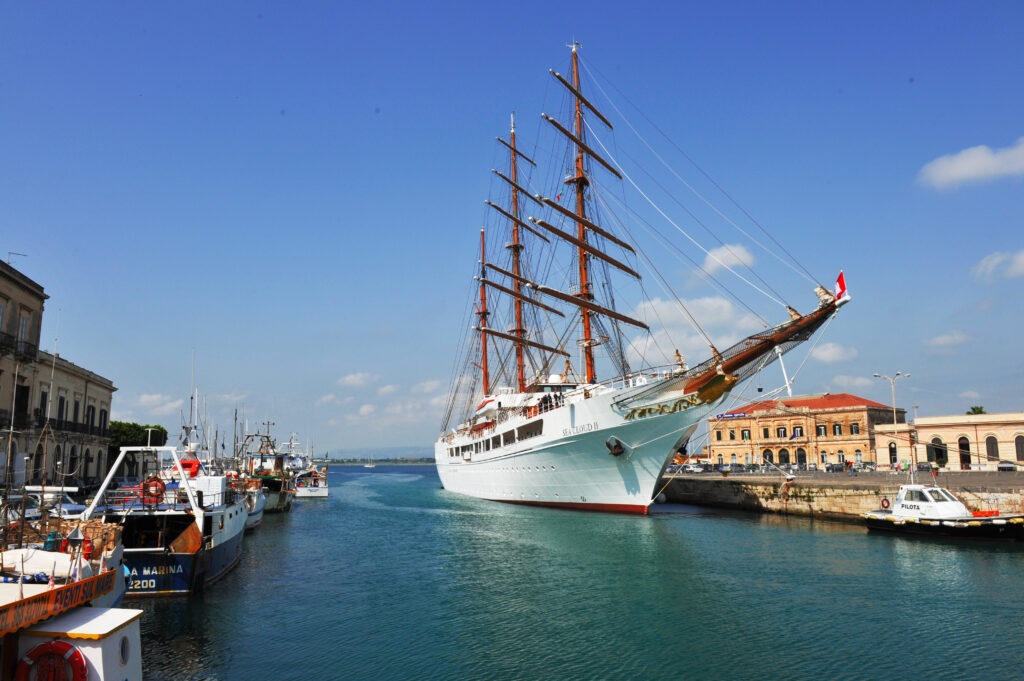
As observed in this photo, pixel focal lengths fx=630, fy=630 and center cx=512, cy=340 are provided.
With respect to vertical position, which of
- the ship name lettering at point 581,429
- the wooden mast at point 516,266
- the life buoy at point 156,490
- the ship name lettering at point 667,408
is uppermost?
the wooden mast at point 516,266

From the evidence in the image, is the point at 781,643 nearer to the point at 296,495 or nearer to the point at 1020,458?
the point at 1020,458

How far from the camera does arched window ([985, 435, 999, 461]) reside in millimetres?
54875

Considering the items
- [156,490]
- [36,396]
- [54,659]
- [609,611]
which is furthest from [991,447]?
[36,396]

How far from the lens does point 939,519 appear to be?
28.8 m

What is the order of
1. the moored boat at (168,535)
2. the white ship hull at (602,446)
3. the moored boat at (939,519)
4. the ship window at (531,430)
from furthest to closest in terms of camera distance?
the ship window at (531,430), the white ship hull at (602,446), the moored boat at (939,519), the moored boat at (168,535)

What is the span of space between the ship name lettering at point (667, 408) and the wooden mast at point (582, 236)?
8995mm

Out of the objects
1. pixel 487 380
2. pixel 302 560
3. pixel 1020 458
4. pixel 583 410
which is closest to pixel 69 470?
pixel 302 560

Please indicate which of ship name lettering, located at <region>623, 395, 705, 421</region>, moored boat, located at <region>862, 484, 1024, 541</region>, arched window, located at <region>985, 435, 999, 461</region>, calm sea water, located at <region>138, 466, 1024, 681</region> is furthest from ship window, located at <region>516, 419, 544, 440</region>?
arched window, located at <region>985, 435, 999, 461</region>

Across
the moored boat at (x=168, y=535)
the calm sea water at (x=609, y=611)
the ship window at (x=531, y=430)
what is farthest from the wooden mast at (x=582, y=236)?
the moored boat at (x=168, y=535)

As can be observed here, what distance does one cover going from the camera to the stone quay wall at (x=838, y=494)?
3155cm

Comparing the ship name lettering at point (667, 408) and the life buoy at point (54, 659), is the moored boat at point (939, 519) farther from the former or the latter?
the life buoy at point (54, 659)

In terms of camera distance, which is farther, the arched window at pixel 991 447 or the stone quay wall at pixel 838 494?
the arched window at pixel 991 447

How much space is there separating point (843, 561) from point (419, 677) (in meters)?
18.7

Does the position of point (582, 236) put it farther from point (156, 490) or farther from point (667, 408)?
point (156, 490)
